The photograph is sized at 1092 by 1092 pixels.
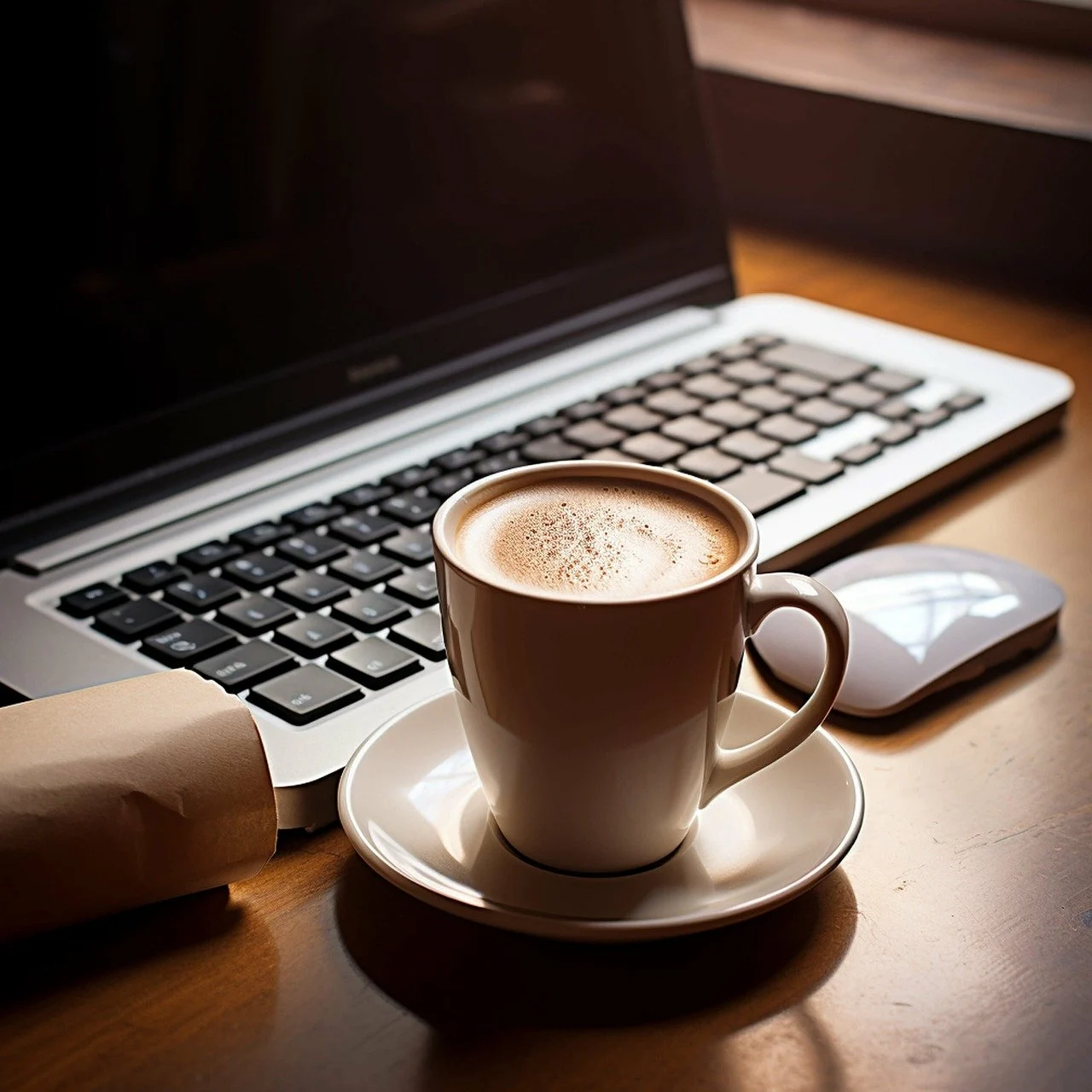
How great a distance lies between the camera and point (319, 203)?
2.53 feet

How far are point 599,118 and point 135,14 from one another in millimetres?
337

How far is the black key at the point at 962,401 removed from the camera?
819 millimetres

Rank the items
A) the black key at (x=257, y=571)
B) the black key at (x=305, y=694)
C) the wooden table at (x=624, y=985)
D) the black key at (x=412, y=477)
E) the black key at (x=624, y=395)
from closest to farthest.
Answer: the wooden table at (x=624, y=985)
the black key at (x=305, y=694)
the black key at (x=257, y=571)
the black key at (x=412, y=477)
the black key at (x=624, y=395)

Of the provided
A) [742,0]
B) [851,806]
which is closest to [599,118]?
[851,806]

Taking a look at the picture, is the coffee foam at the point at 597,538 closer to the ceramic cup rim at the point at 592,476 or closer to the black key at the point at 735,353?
the ceramic cup rim at the point at 592,476

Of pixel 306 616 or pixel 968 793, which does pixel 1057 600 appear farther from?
pixel 306 616

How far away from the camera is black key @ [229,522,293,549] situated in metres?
0.67

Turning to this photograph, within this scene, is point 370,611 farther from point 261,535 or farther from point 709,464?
point 709,464

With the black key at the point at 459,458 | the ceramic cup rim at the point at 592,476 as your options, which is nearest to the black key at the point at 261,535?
the black key at the point at 459,458

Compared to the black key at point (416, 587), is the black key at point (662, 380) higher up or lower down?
lower down

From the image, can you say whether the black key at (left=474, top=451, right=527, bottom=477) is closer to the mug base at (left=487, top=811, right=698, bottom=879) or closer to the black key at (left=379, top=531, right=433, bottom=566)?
the black key at (left=379, top=531, right=433, bottom=566)

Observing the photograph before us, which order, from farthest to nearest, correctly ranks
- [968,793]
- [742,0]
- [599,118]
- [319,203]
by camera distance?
1. [742,0]
2. [599,118]
3. [319,203]
4. [968,793]

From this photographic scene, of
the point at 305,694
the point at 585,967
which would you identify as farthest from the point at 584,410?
the point at 585,967

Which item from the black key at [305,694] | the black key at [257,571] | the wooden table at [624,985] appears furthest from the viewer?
the black key at [257,571]
